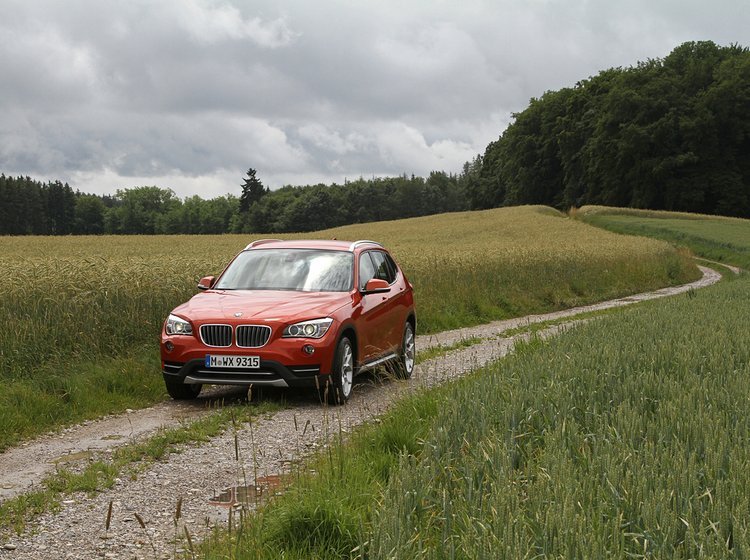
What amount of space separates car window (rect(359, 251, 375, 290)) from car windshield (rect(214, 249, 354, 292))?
0.19 meters

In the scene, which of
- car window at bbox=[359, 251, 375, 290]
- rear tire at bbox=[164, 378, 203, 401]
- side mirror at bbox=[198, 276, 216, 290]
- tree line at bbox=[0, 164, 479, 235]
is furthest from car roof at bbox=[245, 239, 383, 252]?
tree line at bbox=[0, 164, 479, 235]

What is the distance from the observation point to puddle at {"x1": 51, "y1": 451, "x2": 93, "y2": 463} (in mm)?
7292

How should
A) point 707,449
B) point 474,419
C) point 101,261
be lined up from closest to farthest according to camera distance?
point 707,449 < point 474,419 < point 101,261

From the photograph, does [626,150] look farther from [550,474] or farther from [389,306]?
[550,474]

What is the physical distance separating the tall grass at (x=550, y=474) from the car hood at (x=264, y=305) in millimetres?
2888

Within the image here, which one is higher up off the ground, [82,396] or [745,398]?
[745,398]

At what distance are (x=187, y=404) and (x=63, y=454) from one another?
2503mm

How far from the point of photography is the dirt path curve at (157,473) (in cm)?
507

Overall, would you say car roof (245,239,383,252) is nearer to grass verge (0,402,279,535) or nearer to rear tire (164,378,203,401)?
rear tire (164,378,203,401)

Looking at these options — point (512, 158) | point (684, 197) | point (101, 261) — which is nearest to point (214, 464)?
point (101, 261)

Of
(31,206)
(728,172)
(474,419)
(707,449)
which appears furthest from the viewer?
(31,206)

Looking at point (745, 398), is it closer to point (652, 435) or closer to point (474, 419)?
point (652, 435)

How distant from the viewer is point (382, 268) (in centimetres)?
1216

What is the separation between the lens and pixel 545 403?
5238mm
